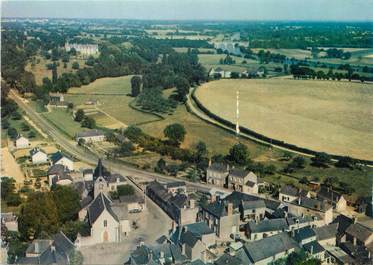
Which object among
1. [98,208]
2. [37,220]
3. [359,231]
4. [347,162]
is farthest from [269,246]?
[347,162]

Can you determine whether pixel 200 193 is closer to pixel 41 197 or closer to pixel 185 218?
pixel 185 218

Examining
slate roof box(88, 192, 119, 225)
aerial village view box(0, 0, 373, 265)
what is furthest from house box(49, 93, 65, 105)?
slate roof box(88, 192, 119, 225)

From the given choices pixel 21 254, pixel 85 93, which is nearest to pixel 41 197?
pixel 21 254

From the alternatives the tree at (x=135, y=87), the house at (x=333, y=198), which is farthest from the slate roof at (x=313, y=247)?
the tree at (x=135, y=87)

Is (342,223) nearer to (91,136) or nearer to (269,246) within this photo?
(269,246)

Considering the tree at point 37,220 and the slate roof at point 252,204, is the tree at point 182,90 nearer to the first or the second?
the slate roof at point 252,204
